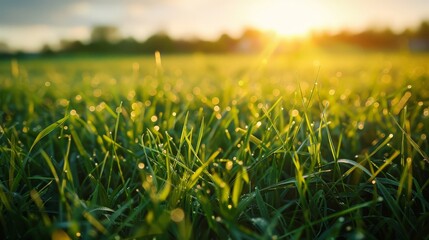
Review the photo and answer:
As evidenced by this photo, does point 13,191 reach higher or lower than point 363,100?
higher

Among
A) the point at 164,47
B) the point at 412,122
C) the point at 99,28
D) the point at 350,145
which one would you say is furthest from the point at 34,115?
the point at 99,28

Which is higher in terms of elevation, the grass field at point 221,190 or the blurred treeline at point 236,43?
the grass field at point 221,190

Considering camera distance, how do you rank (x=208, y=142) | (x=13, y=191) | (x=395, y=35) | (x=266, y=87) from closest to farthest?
(x=13, y=191)
(x=208, y=142)
(x=266, y=87)
(x=395, y=35)

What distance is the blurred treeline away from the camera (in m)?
32.4

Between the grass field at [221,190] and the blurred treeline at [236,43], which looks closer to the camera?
the grass field at [221,190]

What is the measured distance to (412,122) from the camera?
4.40ft

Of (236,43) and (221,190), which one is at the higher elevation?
(221,190)

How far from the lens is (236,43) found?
3797cm

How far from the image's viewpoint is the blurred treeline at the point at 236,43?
106 ft

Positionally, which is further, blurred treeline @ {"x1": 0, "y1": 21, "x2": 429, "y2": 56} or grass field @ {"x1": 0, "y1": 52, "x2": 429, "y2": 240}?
blurred treeline @ {"x1": 0, "y1": 21, "x2": 429, "y2": 56}

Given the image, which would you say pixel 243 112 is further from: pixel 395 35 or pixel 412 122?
pixel 395 35

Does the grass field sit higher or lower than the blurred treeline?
higher

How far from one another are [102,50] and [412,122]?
37.6 metres

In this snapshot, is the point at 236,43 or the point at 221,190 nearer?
the point at 221,190
